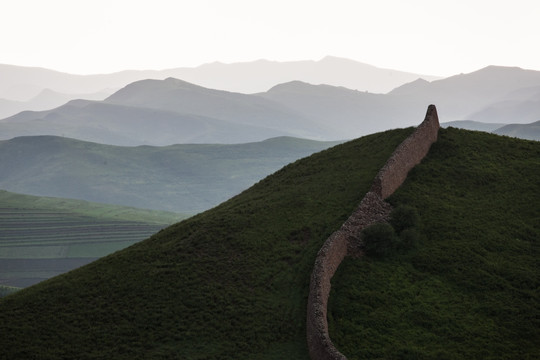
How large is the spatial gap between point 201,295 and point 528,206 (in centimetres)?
3049

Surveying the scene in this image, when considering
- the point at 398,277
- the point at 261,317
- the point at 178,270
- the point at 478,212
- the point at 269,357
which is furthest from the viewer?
the point at 478,212

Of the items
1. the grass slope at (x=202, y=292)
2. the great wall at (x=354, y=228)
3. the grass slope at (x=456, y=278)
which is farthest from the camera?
the grass slope at (x=202, y=292)

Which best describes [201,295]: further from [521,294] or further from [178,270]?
[521,294]

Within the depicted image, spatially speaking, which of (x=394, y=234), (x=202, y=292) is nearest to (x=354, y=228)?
(x=394, y=234)

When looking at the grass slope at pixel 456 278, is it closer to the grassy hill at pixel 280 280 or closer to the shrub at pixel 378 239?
the grassy hill at pixel 280 280

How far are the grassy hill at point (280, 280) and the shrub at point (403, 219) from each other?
5.09 ft

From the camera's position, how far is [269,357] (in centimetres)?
3591

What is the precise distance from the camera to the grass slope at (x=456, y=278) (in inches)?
1394

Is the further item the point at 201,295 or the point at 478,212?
the point at 478,212

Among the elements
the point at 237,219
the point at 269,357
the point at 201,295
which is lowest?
the point at 269,357

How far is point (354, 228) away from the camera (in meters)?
45.6

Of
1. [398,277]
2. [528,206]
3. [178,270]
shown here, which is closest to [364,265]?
[398,277]

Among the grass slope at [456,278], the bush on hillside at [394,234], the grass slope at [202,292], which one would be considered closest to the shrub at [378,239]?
the bush on hillside at [394,234]

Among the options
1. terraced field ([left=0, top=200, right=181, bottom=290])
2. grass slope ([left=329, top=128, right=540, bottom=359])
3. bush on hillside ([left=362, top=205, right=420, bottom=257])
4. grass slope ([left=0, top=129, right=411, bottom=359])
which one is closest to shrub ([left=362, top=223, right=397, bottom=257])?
bush on hillside ([left=362, top=205, right=420, bottom=257])
